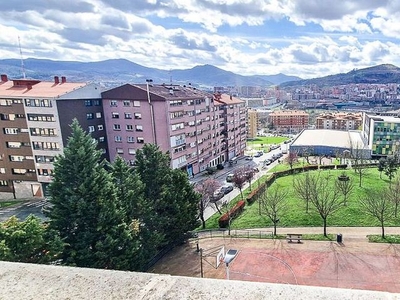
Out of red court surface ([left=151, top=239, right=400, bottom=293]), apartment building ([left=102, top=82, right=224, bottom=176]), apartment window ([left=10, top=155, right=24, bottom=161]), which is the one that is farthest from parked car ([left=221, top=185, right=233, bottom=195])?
apartment window ([left=10, top=155, right=24, bottom=161])

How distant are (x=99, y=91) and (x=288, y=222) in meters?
32.3

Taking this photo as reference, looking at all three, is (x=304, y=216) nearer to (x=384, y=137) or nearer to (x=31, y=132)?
(x=31, y=132)

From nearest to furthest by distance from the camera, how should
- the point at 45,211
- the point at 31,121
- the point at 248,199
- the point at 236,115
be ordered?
the point at 45,211 < the point at 248,199 < the point at 31,121 < the point at 236,115

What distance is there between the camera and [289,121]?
137 metres

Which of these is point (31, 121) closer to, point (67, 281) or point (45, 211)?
point (45, 211)

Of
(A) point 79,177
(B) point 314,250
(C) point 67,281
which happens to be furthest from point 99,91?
(C) point 67,281

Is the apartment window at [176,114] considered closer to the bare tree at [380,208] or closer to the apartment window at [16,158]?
the apartment window at [16,158]

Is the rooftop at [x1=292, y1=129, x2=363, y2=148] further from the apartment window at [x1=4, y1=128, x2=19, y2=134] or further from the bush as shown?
the apartment window at [x1=4, y1=128, x2=19, y2=134]

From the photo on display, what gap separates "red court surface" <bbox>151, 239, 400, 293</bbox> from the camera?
59.7ft

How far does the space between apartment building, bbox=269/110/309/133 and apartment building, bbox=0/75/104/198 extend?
358 feet

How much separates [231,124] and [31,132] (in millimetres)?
38942

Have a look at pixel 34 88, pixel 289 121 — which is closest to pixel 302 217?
pixel 34 88

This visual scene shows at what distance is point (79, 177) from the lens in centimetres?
1731

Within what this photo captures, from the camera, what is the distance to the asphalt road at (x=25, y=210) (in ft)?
113
